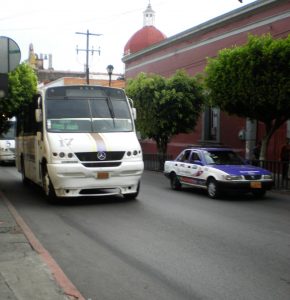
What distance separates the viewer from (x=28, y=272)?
19.9 ft

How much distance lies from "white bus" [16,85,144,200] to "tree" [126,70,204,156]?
10282mm

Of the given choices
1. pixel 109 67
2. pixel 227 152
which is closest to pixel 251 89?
pixel 227 152

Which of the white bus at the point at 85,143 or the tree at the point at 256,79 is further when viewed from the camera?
the tree at the point at 256,79

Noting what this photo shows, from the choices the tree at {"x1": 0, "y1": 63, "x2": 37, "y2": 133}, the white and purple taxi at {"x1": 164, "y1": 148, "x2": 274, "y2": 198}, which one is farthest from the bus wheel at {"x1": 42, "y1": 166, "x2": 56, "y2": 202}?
the white and purple taxi at {"x1": 164, "y1": 148, "x2": 274, "y2": 198}

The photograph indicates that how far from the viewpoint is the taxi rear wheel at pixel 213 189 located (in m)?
13.6

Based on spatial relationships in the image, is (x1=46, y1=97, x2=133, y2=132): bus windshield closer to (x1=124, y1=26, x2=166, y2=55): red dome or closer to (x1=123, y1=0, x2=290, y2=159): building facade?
(x1=123, y1=0, x2=290, y2=159): building facade

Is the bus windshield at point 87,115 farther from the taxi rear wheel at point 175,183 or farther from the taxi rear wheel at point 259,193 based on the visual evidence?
the taxi rear wheel at point 259,193

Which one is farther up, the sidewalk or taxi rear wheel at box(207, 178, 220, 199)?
taxi rear wheel at box(207, 178, 220, 199)

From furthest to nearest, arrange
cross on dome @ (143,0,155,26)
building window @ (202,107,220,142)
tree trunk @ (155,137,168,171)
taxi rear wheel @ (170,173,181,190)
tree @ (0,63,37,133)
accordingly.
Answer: cross on dome @ (143,0,155,26) → building window @ (202,107,220,142) → tree trunk @ (155,137,168,171) → taxi rear wheel @ (170,173,181,190) → tree @ (0,63,37,133)

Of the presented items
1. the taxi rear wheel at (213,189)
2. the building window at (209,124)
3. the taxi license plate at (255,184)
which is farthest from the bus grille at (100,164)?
the building window at (209,124)

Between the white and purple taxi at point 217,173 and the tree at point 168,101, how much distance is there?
7693 mm

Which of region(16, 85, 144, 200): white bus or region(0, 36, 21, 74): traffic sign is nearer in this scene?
region(0, 36, 21, 74): traffic sign

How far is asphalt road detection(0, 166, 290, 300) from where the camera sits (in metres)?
5.73

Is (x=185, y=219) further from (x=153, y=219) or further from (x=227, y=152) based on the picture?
(x=227, y=152)
